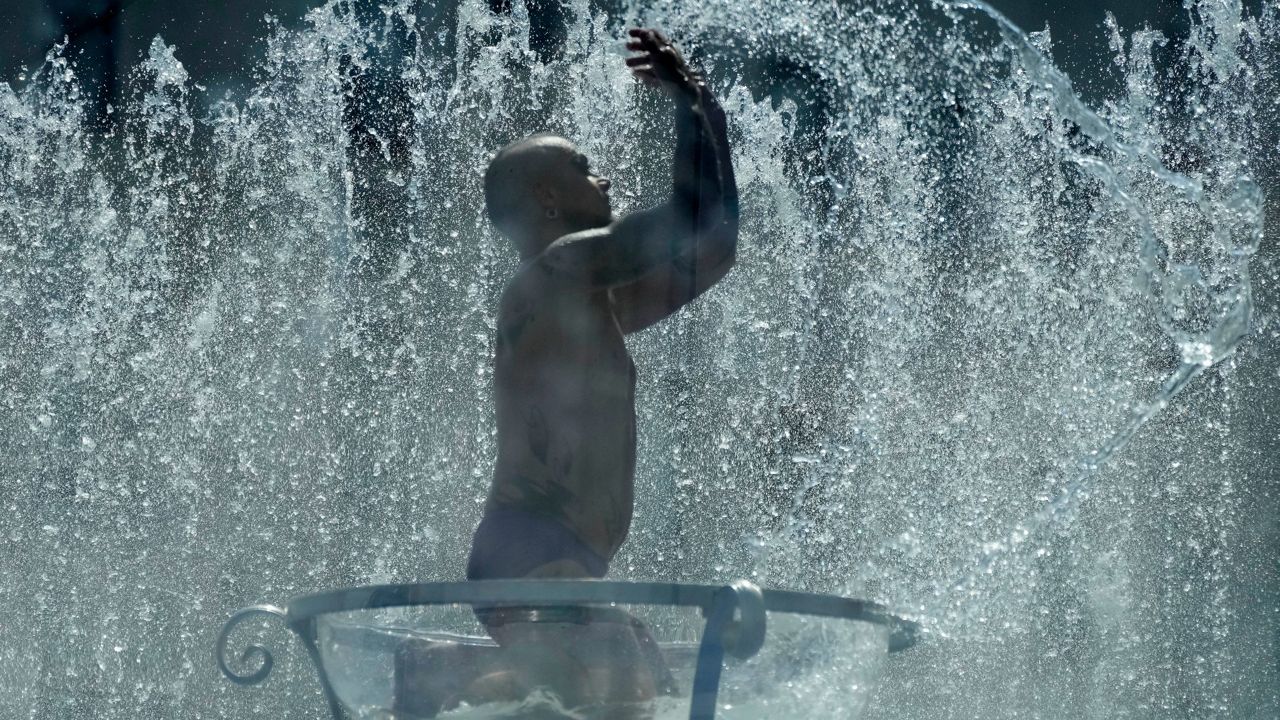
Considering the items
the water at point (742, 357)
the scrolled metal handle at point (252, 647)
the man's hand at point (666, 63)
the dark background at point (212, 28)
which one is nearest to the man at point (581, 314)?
the man's hand at point (666, 63)

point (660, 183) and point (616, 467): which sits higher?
point (660, 183)

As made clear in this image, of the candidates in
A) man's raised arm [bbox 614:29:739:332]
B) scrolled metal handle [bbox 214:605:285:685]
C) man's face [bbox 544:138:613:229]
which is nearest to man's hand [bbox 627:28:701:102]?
man's raised arm [bbox 614:29:739:332]

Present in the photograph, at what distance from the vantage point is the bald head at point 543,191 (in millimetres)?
2699

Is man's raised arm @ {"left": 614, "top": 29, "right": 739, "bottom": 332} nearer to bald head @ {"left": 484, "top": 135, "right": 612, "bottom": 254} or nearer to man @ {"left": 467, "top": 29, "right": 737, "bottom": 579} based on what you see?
man @ {"left": 467, "top": 29, "right": 737, "bottom": 579}

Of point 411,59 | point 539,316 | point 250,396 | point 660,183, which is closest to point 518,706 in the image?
point 539,316

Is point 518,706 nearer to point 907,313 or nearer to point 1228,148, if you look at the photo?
point 907,313

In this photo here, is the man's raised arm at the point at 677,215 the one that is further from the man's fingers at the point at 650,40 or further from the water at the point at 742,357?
the water at the point at 742,357

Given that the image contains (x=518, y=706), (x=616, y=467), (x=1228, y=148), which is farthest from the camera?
(x=1228, y=148)

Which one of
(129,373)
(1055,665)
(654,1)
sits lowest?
(1055,665)

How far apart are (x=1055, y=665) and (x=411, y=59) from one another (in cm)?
462

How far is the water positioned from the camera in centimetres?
584

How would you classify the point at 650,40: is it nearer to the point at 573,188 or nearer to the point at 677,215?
the point at 677,215

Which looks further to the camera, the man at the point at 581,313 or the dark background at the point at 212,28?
the dark background at the point at 212,28

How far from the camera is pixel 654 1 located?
6.79 metres
